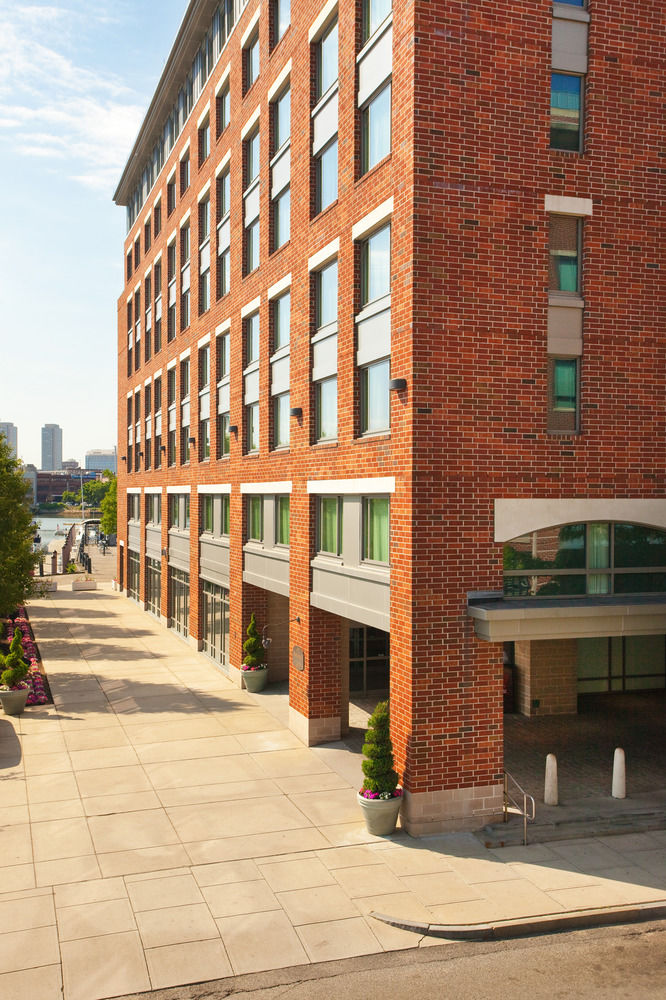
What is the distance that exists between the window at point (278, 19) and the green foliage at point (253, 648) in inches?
628

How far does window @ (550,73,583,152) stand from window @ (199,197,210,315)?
59.0ft

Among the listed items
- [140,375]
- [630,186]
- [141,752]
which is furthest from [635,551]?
[140,375]

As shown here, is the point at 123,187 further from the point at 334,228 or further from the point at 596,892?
the point at 596,892

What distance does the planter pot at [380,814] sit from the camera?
1344cm

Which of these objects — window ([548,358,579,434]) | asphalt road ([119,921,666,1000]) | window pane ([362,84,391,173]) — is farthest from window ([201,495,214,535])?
asphalt road ([119,921,666,1000])

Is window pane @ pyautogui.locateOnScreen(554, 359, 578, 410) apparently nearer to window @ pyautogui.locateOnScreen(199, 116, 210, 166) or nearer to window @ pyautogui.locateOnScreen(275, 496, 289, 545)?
window @ pyautogui.locateOnScreen(275, 496, 289, 545)

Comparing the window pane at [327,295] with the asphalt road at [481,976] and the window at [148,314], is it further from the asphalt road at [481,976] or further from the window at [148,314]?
the window at [148,314]

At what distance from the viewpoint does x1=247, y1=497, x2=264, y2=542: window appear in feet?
78.9

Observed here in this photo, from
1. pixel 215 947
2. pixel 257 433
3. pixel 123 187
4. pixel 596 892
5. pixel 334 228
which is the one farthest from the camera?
pixel 123 187

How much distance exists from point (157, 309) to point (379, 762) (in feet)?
103

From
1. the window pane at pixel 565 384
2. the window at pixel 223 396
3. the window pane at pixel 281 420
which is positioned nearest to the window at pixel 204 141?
the window at pixel 223 396

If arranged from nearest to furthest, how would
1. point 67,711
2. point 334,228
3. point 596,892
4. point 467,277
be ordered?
point 596,892 < point 467,277 < point 334,228 < point 67,711

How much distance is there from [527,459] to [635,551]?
9.01ft

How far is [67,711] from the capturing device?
72.5 ft
